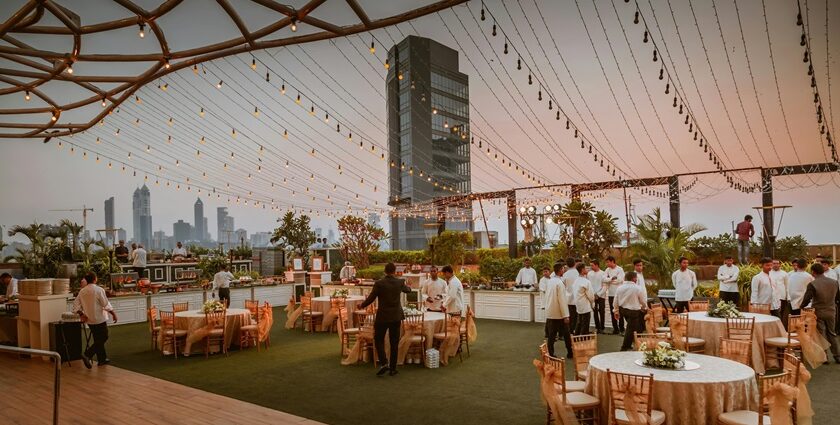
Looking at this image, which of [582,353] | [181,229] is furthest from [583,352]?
[181,229]

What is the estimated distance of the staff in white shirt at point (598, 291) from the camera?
11.0m

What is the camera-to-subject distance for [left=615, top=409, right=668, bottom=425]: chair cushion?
426 centimetres

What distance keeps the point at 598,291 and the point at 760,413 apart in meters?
6.97

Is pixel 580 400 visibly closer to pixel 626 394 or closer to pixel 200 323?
pixel 626 394

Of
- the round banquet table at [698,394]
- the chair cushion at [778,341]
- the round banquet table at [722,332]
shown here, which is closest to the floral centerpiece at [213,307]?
the round banquet table at [698,394]

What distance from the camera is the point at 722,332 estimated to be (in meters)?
7.46

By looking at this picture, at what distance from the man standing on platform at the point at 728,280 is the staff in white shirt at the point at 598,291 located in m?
2.02

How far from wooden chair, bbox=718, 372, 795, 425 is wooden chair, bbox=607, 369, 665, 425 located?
460 mm

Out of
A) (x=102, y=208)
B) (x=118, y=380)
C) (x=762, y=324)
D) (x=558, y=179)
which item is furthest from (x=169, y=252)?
(x=762, y=324)

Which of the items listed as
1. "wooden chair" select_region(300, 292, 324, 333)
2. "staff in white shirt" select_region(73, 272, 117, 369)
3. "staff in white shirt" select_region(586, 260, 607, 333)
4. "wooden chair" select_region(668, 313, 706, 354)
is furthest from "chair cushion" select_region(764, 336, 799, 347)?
"staff in white shirt" select_region(73, 272, 117, 369)

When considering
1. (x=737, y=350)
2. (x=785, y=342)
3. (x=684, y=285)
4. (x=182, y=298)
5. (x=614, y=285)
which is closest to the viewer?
(x=737, y=350)

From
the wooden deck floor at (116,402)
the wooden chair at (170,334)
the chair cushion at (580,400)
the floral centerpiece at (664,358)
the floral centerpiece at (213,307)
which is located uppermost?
the floral centerpiece at (664,358)

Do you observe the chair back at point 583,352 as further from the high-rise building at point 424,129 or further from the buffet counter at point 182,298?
the high-rise building at point 424,129

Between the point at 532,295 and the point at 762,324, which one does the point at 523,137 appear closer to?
the point at 532,295
